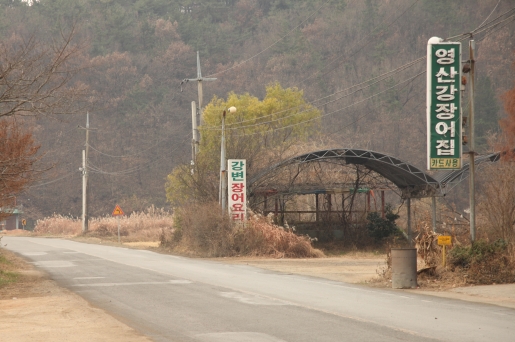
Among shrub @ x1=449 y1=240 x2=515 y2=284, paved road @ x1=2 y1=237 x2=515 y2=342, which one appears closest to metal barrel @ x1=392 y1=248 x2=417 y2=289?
paved road @ x1=2 y1=237 x2=515 y2=342

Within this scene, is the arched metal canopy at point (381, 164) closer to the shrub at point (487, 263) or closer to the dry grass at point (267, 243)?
the dry grass at point (267, 243)

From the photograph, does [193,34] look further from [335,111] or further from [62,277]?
[62,277]

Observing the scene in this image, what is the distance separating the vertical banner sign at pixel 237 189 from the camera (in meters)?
35.7

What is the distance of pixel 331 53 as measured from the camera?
93.8m

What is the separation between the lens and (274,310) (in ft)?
47.2

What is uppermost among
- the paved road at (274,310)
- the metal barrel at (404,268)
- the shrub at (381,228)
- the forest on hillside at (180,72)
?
the forest on hillside at (180,72)

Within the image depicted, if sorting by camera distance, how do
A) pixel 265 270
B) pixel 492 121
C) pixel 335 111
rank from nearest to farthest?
pixel 265 270 < pixel 492 121 < pixel 335 111

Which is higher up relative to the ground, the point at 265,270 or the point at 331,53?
the point at 331,53

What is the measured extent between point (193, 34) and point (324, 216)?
61.0m

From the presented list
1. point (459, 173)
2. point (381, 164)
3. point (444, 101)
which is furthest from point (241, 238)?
point (444, 101)

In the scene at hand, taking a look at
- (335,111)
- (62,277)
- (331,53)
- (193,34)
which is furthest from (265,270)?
(193,34)

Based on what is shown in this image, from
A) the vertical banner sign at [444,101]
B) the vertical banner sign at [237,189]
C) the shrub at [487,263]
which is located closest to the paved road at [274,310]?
the shrub at [487,263]

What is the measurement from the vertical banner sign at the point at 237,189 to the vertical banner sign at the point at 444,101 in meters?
14.7

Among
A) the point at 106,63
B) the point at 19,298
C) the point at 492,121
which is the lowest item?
the point at 19,298
